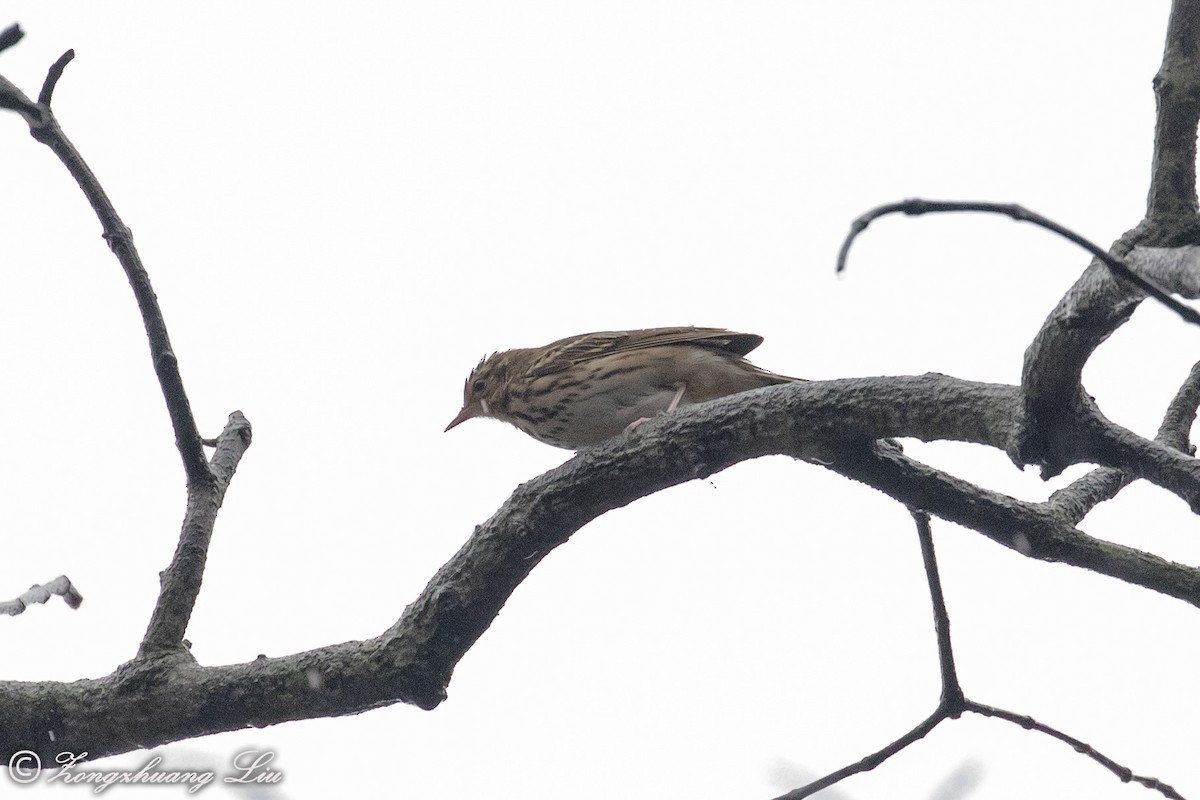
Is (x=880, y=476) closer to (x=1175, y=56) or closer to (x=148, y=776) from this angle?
(x=1175, y=56)

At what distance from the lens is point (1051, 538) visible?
3.37m

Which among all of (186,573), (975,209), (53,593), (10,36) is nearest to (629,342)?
(186,573)

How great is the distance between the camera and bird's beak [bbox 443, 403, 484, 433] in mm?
7008

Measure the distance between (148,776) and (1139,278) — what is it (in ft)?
9.29

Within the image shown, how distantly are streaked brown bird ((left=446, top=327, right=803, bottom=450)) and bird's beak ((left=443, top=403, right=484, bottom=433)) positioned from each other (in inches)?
30.2

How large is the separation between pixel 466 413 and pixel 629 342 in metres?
1.35

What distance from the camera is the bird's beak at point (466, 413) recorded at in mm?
7008

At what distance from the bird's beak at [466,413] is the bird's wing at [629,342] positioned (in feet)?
2.05

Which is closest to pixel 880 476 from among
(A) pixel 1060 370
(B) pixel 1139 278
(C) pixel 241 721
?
(A) pixel 1060 370

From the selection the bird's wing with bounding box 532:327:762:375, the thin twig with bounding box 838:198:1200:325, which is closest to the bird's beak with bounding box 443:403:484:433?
the bird's wing with bounding box 532:327:762:375

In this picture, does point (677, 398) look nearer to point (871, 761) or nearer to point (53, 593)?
point (871, 761)

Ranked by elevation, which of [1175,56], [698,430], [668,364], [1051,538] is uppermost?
[668,364]

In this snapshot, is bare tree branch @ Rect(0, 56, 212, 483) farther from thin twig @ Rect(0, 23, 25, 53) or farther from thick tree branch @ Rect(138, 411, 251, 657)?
thin twig @ Rect(0, 23, 25, 53)

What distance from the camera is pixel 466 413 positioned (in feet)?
23.3
